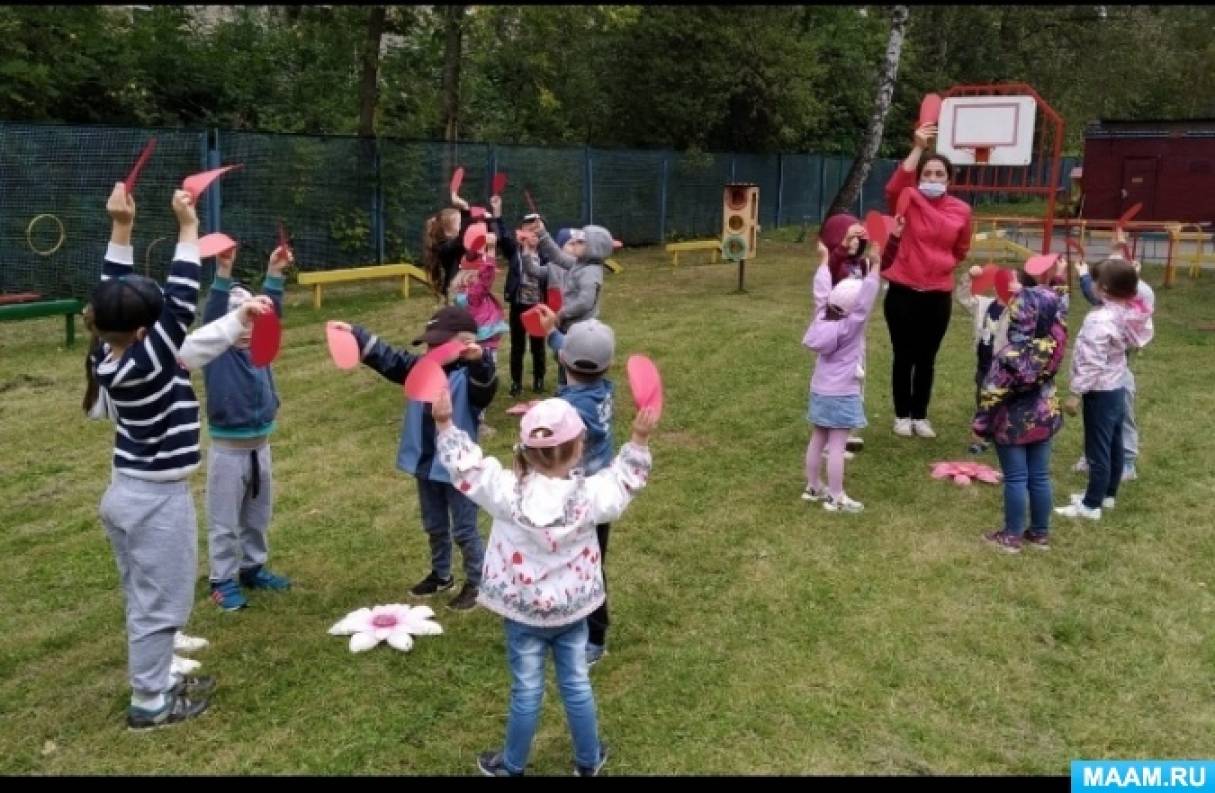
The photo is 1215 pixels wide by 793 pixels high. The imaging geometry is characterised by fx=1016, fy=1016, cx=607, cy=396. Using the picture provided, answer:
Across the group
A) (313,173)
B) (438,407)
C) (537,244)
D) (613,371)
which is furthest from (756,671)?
(313,173)

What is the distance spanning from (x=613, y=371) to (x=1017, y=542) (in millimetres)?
4725

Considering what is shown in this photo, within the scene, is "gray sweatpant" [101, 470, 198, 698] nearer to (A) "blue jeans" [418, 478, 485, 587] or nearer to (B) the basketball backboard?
(A) "blue jeans" [418, 478, 485, 587]

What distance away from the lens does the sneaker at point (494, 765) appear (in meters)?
3.17

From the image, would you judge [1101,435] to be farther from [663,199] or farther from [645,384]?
[663,199]

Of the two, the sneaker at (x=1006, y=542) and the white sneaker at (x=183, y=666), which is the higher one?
the sneaker at (x=1006, y=542)

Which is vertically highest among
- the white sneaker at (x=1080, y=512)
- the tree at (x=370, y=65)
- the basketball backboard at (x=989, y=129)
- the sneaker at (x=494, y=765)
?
the tree at (x=370, y=65)

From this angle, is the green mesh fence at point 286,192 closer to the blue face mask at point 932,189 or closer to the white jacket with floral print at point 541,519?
the blue face mask at point 932,189

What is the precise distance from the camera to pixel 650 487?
238 inches

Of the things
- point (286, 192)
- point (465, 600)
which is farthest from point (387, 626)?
point (286, 192)

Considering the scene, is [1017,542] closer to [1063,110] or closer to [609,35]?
[609,35]

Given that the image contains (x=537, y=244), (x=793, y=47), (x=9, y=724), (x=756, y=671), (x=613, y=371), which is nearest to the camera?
(x=9, y=724)

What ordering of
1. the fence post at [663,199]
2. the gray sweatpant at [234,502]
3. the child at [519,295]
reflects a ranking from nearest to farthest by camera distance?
the gray sweatpant at [234,502], the child at [519,295], the fence post at [663,199]

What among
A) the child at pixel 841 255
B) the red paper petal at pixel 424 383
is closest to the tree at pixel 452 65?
the child at pixel 841 255

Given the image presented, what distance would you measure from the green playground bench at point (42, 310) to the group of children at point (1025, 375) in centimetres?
758
